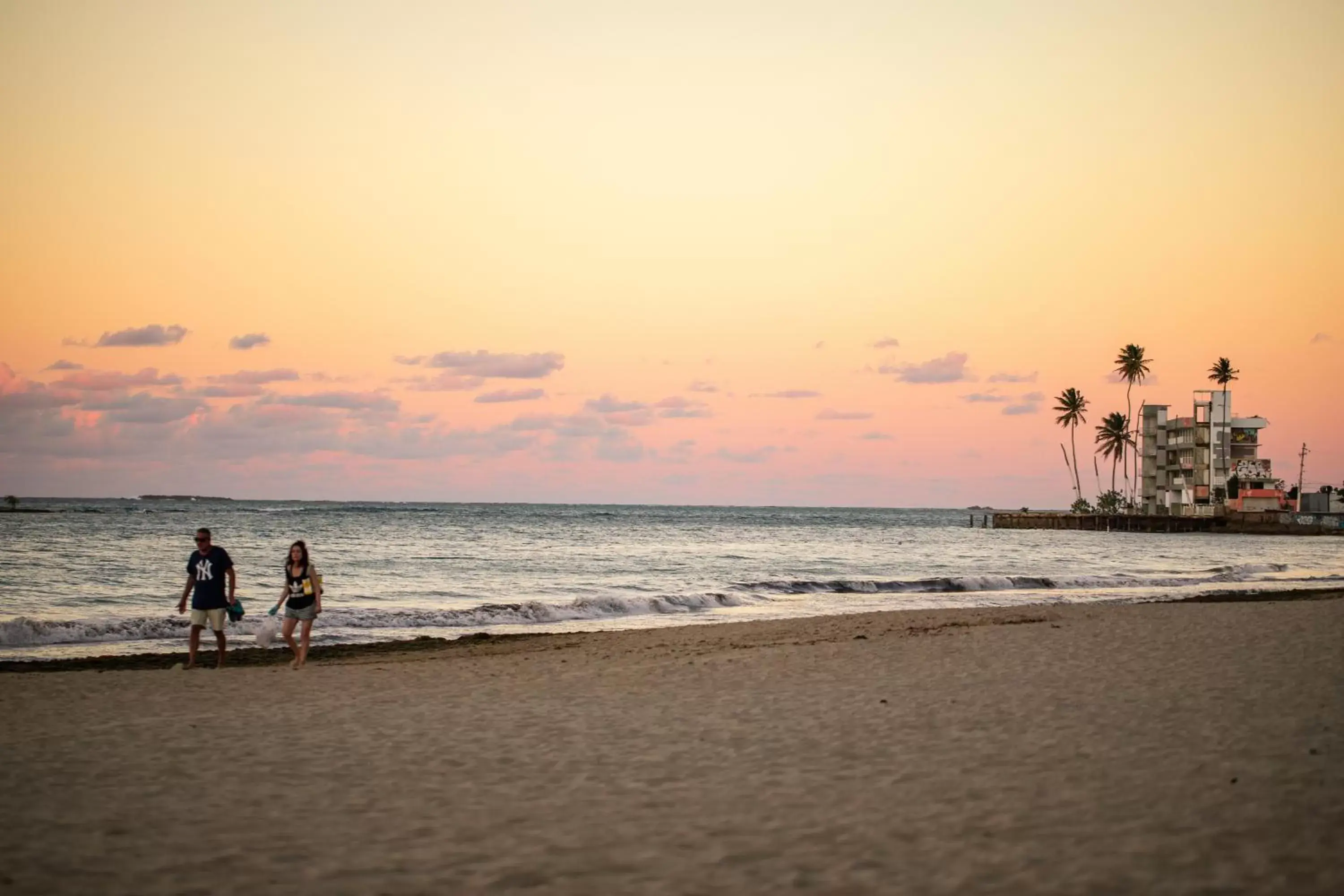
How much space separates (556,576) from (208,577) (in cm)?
2361

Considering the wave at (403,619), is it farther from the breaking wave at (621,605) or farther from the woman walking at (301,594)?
the woman walking at (301,594)

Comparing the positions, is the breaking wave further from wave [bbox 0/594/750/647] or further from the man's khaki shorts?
the man's khaki shorts

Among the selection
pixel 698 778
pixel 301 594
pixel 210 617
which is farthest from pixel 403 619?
pixel 698 778

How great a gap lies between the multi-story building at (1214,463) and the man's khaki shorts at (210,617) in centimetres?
10197

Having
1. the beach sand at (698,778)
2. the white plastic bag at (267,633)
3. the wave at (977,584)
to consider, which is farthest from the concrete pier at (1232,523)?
the white plastic bag at (267,633)

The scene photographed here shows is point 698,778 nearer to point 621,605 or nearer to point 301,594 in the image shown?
point 301,594

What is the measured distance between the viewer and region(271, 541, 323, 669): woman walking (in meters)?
14.2

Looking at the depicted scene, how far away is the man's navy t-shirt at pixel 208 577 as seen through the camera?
46.3 feet

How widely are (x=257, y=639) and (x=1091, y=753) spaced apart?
15.5 m

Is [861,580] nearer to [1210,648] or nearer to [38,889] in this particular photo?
[1210,648]

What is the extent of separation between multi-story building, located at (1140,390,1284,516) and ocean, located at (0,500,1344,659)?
69.7 feet

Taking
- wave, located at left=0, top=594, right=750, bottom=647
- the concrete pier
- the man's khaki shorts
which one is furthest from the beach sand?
the concrete pier

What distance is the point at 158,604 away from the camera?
80.8 ft

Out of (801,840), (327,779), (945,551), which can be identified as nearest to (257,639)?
(327,779)
